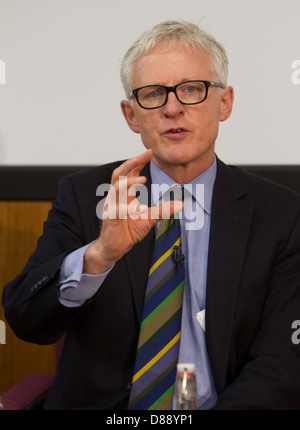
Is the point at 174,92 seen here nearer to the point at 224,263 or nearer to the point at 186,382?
the point at 224,263

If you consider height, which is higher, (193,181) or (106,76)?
(106,76)

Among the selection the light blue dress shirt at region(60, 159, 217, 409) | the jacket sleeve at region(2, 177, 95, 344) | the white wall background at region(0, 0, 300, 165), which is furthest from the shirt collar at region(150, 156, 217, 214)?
the white wall background at region(0, 0, 300, 165)

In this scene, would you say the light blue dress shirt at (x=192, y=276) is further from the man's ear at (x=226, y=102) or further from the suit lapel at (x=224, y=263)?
the man's ear at (x=226, y=102)

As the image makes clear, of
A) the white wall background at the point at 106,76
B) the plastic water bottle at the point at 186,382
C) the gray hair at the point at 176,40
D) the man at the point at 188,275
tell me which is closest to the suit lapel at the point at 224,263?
the man at the point at 188,275

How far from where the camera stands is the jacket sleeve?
1.72m

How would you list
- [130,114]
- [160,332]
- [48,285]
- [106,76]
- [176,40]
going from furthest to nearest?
[106,76] < [130,114] < [176,40] < [160,332] < [48,285]

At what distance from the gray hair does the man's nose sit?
16cm

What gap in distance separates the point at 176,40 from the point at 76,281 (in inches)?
31.2

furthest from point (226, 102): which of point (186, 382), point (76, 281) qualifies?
point (186, 382)

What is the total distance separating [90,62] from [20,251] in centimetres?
83

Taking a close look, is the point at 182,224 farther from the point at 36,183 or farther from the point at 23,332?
the point at 36,183

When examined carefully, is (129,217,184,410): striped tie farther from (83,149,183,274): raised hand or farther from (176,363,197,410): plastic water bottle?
(176,363,197,410): plastic water bottle

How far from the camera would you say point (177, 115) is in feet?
6.28
